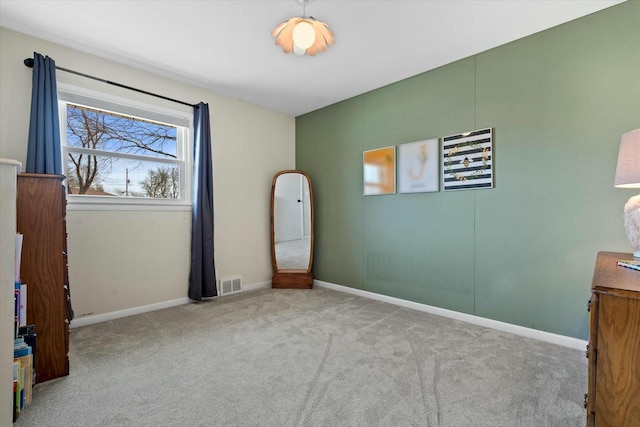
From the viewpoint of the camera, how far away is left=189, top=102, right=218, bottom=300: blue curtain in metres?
3.35

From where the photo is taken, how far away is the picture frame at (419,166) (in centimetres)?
301

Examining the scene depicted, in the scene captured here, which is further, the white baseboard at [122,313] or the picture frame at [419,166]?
the picture frame at [419,166]

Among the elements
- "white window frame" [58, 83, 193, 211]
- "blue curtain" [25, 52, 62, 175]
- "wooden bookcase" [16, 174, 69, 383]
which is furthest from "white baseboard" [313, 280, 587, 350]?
"blue curtain" [25, 52, 62, 175]

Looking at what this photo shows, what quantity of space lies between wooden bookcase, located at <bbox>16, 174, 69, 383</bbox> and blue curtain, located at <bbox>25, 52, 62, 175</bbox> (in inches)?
28.6

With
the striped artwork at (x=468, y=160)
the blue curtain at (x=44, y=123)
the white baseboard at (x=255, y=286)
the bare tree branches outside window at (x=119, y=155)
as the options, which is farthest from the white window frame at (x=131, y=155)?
the striped artwork at (x=468, y=160)

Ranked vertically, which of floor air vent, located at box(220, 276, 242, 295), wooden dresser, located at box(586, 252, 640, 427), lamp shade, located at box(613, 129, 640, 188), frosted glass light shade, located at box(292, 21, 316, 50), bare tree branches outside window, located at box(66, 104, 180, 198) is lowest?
floor air vent, located at box(220, 276, 242, 295)

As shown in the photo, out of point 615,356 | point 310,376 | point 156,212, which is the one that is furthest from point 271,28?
point 615,356

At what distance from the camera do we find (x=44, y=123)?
7.84 feet

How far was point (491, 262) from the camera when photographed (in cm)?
266

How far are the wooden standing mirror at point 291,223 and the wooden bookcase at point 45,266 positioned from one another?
246 cm

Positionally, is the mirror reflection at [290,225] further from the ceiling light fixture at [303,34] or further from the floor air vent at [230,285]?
the ceiling light fixture at [303,34]

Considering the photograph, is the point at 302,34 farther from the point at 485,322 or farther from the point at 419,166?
the point at 485,322

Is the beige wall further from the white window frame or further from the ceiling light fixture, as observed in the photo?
the ceiling light fixture

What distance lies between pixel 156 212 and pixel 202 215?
0.46m
